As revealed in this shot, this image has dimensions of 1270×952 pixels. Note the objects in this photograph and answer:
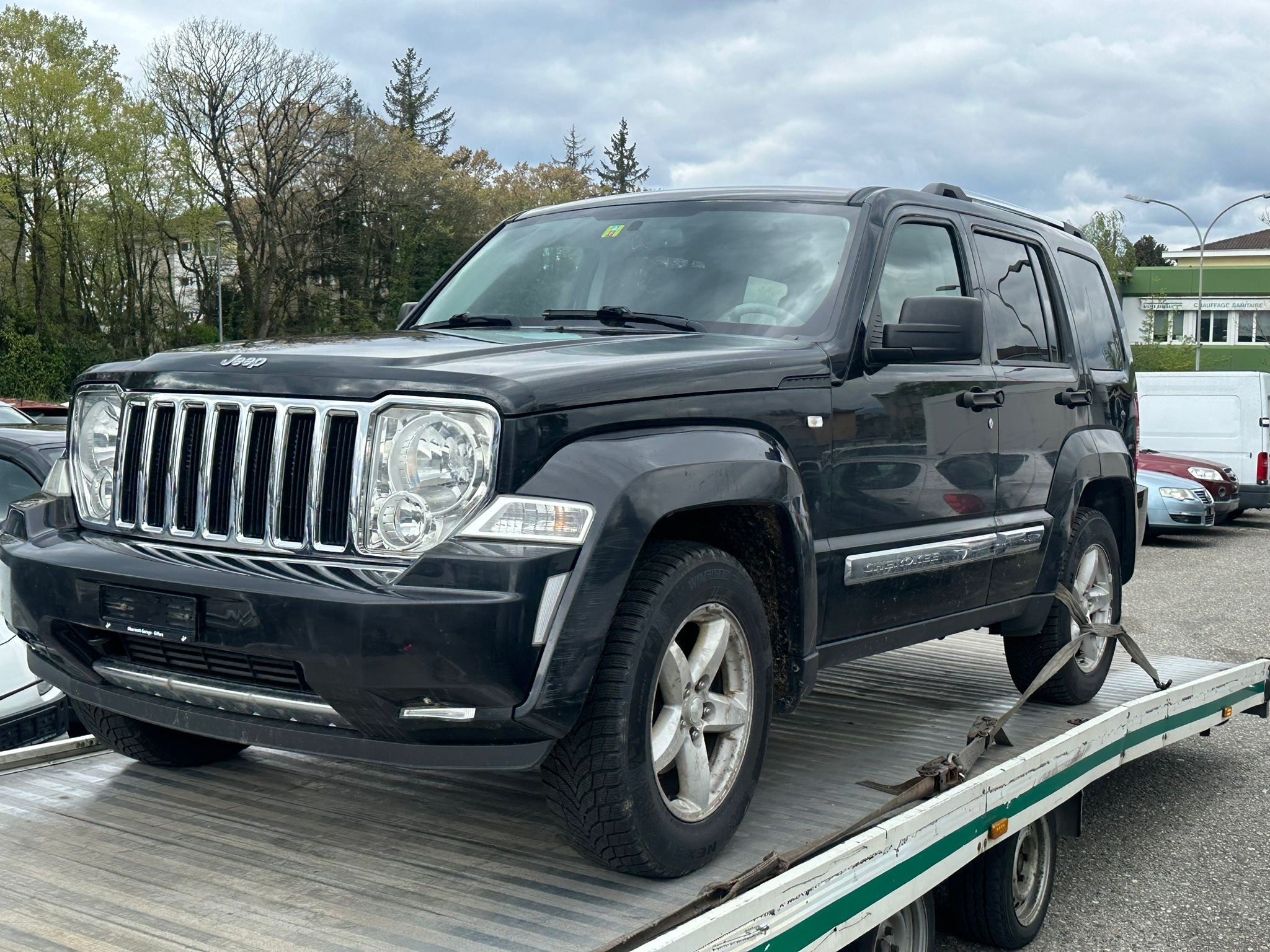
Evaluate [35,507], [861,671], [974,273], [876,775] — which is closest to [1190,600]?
[861,671]

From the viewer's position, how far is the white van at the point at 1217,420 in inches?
741

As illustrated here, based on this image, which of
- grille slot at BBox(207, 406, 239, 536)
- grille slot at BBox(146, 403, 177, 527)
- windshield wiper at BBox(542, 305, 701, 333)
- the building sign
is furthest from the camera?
the building sign

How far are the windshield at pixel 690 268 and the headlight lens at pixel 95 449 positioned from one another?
136 centimetres

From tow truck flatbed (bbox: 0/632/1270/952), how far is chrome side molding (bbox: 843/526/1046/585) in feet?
2.04

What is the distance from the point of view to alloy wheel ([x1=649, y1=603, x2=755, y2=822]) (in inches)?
123

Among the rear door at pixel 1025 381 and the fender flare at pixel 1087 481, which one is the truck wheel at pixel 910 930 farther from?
the fender flare at pixel 1087 481

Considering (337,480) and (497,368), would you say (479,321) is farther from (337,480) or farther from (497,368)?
(337,480)

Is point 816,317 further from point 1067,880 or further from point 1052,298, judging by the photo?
point 1067,880

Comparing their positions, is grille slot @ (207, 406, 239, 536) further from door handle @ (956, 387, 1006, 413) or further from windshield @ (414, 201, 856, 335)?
door handle @ (956, 387, 1006, 413)

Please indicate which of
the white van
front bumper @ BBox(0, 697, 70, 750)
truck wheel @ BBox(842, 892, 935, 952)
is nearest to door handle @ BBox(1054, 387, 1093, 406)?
truck wheel @ BBox(842, 892, 935, 952)

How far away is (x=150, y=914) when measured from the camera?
2.80 meters

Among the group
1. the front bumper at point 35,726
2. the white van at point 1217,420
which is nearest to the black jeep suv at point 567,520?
the front bumper at point 35,726

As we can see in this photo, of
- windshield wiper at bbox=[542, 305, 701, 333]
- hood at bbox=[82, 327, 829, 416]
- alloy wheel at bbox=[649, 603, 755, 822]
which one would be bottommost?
alloy wheel at bbox=[649, 603, 755, 822]

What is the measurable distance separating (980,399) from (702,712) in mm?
1821
